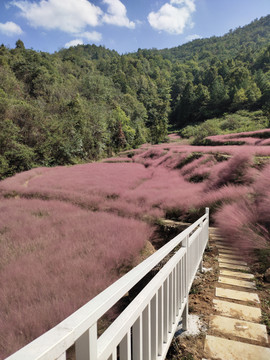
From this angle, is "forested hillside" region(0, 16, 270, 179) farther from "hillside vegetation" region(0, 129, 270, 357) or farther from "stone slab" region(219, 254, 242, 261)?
"stone slab" region(219, 254, 242, 261)

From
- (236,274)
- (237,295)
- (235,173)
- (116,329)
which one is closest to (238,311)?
(237,295)

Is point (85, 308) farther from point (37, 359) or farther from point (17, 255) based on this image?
point (17, 255)

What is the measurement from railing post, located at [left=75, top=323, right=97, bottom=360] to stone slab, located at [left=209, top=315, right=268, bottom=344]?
200 cm

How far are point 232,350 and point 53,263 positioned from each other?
2.51 metres

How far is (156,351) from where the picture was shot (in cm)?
141

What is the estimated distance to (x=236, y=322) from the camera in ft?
7.47

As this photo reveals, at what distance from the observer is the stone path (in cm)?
193

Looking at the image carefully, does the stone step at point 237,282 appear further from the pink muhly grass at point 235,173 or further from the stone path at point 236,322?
the pink muhly grass at point 235,173

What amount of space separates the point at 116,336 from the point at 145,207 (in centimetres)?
562

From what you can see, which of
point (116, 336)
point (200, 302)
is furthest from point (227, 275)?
point (116, 336)

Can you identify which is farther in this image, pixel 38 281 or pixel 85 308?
pixel 38 281

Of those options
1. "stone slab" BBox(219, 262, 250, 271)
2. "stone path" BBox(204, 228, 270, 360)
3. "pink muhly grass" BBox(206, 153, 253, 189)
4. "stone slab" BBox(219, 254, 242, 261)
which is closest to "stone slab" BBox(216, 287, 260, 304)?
"stone path" BBox(204, 228, 270, 360)

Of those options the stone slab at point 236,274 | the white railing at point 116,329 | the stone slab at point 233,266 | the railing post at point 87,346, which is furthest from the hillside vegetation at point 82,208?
the railing post at point 87,346

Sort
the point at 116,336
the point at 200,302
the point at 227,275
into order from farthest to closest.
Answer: the point at 227,275 → the point at 200,302 → the point at 116,336
